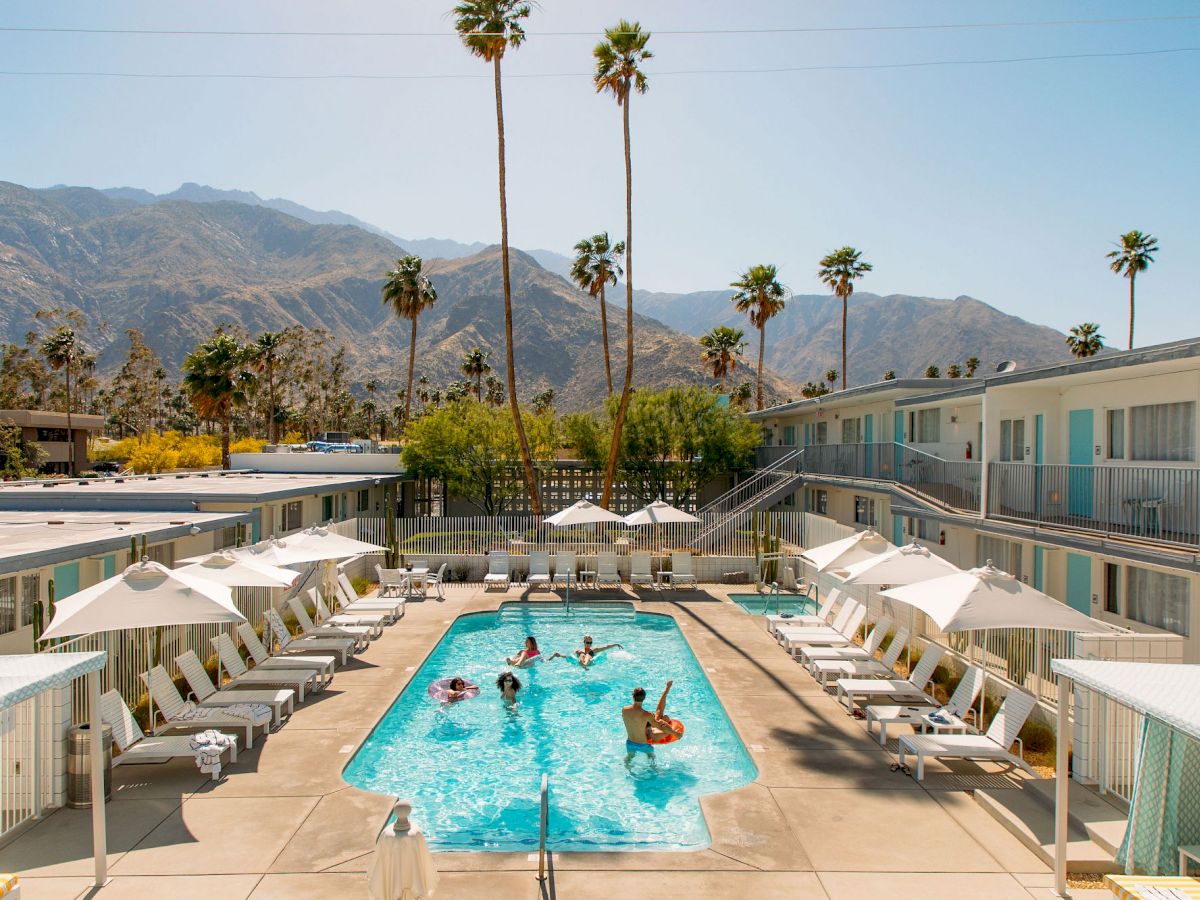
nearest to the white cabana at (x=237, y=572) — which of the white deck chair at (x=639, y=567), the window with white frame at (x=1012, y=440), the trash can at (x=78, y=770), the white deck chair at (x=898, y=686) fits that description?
the trash can at (x=78, y=770)

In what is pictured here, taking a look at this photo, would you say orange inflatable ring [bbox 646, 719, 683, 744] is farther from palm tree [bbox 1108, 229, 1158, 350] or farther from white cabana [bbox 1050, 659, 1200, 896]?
palm tree [bbox 1108, 229, 1158, 350]

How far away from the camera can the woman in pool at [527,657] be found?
1577cm

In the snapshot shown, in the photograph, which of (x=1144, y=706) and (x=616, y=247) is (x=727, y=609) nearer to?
(x=1144, y=706)

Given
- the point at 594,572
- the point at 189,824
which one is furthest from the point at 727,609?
the point at 189,824

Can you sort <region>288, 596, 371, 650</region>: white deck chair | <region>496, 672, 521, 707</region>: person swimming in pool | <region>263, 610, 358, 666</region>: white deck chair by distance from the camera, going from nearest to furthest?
1. <region>496, 672, 521, 707</region>: person swimming in pool
2. <region>263, 610, 358, 666</region>: white deck chair
3. <region>288, 596, 371, 650</region>: white deck chair

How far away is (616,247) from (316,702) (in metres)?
33.4

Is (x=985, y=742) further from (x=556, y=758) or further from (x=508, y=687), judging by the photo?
(x=508, y=687)

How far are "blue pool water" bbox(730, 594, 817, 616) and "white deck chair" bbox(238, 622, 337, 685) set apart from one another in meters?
10.9

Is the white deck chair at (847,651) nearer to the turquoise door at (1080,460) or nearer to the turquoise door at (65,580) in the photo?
the turquoise door at (1080,460)

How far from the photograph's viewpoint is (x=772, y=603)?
21.4m

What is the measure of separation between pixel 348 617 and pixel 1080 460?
15777 mm

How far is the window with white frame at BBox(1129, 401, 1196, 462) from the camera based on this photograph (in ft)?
41.9

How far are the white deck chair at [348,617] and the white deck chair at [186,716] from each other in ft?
19.2

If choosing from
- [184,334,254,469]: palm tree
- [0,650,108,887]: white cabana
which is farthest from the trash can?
[184,334,254,469]: palm tree
